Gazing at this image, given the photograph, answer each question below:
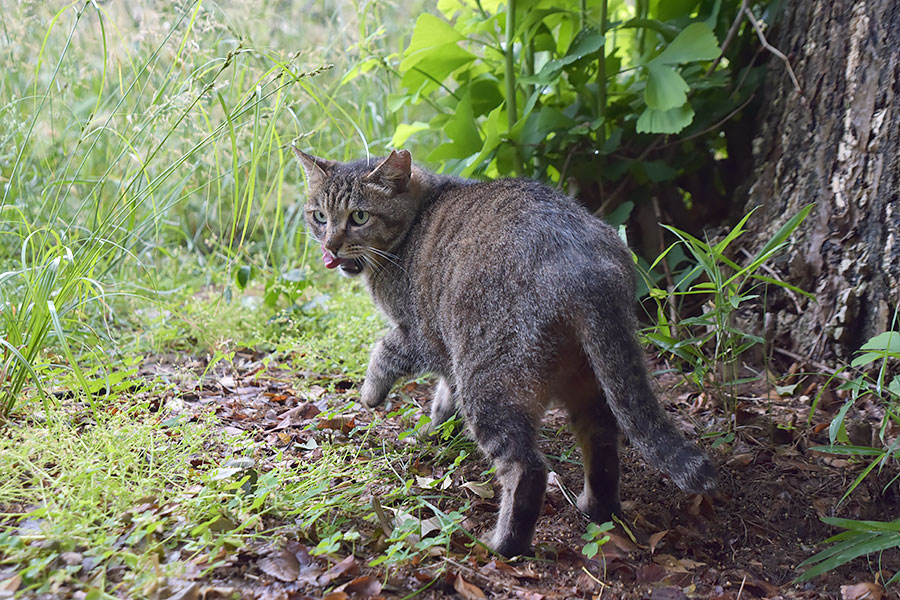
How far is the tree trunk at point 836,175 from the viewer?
2.61 metres

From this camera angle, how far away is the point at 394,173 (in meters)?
2.86

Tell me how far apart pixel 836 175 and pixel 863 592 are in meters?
1.64

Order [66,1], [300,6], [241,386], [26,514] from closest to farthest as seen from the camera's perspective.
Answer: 1. [26,514]
2. [241,386]
3. [66,1]
4. [300,6]

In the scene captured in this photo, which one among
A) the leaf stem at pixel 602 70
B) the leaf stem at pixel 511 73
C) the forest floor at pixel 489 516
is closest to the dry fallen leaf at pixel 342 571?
the forest floor at pixel 489 516

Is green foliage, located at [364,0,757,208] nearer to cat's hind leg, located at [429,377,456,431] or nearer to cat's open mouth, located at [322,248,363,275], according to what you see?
cat's open mouth, located at [322,248,363,275]

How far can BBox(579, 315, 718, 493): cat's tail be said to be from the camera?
1.90 metres

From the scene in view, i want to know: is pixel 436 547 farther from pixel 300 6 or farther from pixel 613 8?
pixel 300 6

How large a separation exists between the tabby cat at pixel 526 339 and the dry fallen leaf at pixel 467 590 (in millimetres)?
219

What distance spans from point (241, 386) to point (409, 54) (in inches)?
66.0

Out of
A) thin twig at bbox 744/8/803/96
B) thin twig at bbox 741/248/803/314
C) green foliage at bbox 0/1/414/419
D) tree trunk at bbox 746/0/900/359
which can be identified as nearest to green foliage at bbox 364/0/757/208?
thin twig at bbox 744/8/803/96

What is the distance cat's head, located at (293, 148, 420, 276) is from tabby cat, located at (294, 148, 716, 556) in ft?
0.32

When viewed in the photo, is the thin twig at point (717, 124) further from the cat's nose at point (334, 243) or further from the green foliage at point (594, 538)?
the green foliage at point (594, 538)

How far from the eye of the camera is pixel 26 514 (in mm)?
1734

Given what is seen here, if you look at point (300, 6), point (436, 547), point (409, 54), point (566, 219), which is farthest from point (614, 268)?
point (300, 6)
